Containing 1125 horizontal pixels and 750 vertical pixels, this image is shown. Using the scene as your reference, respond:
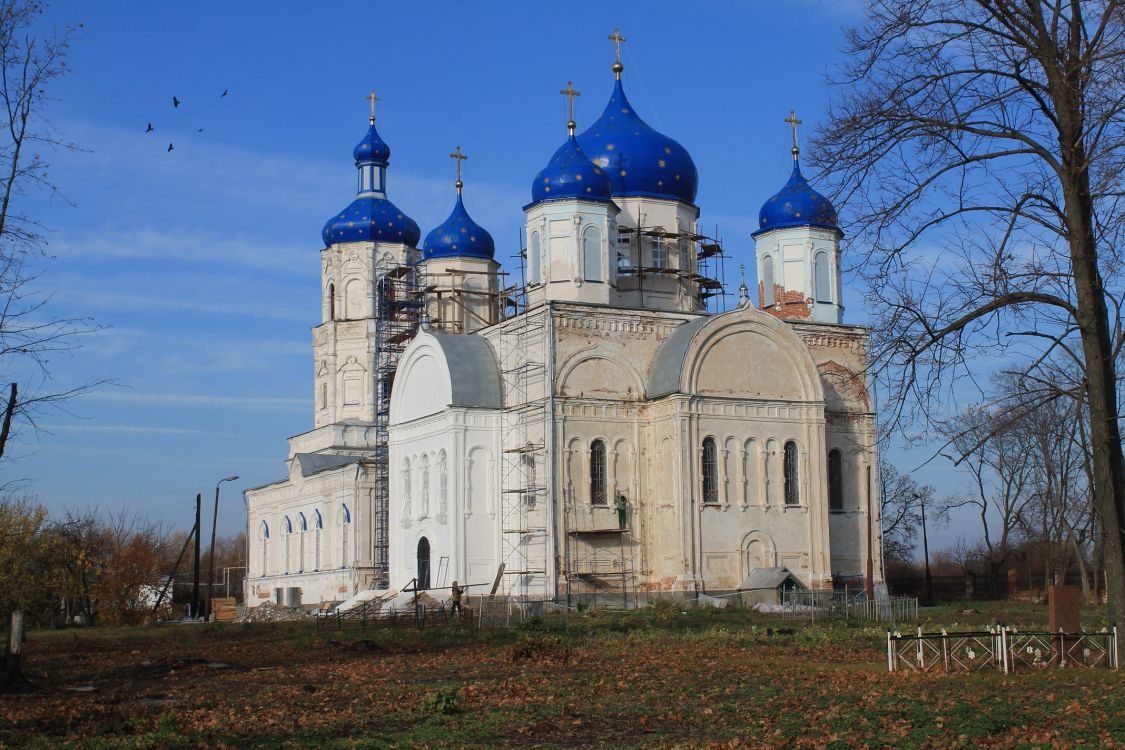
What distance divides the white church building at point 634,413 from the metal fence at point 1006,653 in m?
15.8

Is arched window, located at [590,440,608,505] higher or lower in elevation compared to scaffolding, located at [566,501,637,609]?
higher

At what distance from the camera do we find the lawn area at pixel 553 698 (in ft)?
36.4

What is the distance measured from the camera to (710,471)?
33.1 m

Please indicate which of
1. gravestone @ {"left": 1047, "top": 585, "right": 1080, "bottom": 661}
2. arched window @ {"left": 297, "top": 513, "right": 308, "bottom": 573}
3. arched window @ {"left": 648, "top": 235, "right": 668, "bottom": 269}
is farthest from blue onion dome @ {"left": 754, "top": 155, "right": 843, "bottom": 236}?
gravestone @ {"left": 1047, "top": 585, "right": 1080, "bottom": 661}

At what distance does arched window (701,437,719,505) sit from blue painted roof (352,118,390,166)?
20089mm

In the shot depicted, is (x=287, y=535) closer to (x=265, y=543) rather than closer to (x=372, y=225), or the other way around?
(x=265, y=543)

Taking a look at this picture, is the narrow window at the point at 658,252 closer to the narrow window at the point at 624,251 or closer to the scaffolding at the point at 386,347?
the narrow window at the point at 624,251

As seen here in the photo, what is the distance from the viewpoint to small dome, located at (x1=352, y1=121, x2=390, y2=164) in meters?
47.4

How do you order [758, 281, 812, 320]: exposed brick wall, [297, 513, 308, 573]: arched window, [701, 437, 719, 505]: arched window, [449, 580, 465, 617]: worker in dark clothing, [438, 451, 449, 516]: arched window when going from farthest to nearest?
[297, 513, 308, 573]: arched window < [758, 281, 812, 320]: exposed brick wall < [438, 451, 449, 516]: arched window < [701, 437, 719, 505]: arched window < [449, 580, 465, 617]: worker in dark clothing

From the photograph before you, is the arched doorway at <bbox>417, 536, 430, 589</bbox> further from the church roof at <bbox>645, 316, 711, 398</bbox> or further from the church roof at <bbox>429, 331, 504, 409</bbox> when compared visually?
the church roof at <bbox>645, 316, 711, 398</bbox>

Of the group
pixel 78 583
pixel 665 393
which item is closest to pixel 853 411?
pixel 665 393

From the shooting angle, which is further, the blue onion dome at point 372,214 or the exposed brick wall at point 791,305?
the blue onion dome at point 372,214

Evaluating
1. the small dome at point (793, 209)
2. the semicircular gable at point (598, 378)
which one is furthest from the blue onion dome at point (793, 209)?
the semicircular gable at point (598, 378)

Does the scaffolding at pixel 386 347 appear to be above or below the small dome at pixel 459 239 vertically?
below
